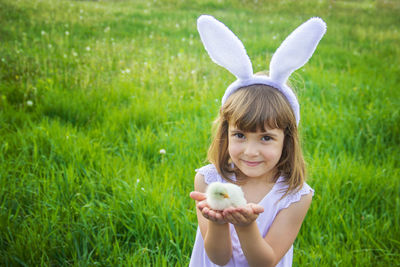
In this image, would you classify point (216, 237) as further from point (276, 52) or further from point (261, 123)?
point (276, 52)

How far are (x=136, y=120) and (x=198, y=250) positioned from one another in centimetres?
209

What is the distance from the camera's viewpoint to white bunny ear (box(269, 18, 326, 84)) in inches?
54.3

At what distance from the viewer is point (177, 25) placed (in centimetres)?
726

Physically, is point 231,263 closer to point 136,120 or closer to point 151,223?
point 151,223

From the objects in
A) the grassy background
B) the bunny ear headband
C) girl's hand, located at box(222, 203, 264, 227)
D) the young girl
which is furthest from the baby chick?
the grassy background

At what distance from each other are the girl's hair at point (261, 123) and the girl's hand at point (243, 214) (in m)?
0.36

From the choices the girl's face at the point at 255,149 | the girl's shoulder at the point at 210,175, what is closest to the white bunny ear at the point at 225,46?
the girl's face at the point at 255,149

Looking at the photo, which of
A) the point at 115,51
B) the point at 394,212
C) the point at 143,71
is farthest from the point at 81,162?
the point at 115,51

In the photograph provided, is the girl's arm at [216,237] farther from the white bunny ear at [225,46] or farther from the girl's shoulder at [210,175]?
the white bunny ear at [225,46]

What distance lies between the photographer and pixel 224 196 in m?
1.12

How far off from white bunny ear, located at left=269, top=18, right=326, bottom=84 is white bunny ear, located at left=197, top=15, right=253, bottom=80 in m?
0.13

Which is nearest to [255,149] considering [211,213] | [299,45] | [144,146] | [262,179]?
[262,179]

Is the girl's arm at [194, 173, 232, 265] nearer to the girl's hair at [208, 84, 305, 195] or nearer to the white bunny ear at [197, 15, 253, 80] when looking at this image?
the girl's hair at [208, 84, 305, 195]

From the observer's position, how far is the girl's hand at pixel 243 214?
3.70ft
